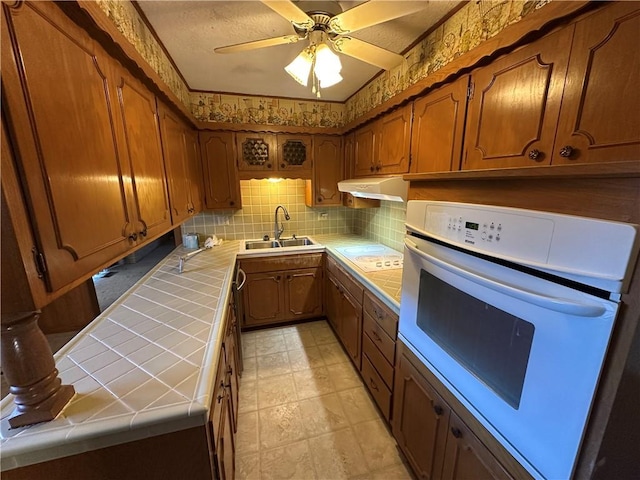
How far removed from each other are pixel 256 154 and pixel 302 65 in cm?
144

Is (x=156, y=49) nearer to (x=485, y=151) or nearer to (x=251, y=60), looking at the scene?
(x=251, y=60)

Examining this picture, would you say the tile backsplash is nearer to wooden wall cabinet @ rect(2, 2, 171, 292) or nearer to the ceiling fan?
the ceiling fan

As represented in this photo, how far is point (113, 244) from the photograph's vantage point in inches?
35.9

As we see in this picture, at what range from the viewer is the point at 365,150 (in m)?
2.32

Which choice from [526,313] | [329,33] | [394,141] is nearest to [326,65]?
[329,33]

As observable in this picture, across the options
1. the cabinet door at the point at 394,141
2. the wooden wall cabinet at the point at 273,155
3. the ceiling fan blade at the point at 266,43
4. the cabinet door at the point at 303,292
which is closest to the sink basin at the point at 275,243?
the cabinet door at the point at 303,292

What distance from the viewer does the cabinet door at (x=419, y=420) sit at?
108 cm

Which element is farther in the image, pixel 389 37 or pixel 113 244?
pixel 389 37

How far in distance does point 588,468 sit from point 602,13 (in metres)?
1.23

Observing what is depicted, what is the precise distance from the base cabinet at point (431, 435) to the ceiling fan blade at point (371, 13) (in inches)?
59.3

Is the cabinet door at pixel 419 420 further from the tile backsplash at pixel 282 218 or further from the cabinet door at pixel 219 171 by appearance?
the cabinet door at pixel 219 171

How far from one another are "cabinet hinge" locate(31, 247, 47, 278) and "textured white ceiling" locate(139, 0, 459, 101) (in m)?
1.40

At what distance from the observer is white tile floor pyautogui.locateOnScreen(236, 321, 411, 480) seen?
1433 millimetres

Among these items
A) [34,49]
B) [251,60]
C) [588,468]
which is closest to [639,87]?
[588,468]
